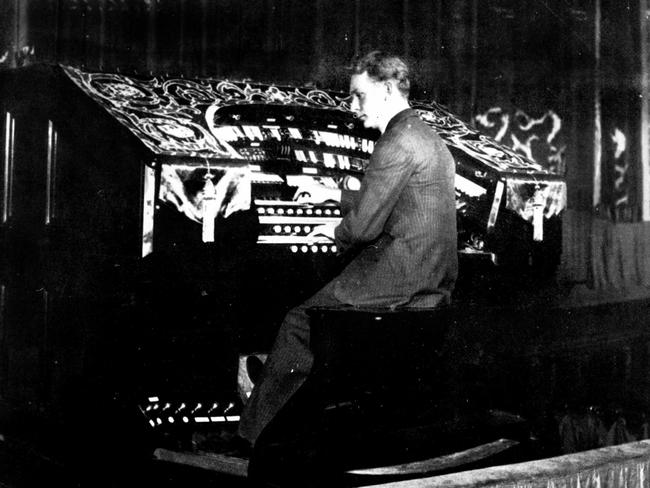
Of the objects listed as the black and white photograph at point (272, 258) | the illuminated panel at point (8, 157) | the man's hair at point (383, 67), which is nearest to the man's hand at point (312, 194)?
the black and white photograph at point (272, 258)

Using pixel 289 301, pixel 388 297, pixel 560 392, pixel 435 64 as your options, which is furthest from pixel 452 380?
pixel 388 297

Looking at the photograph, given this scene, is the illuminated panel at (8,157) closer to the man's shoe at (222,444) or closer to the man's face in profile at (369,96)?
the man's shoe at (222,444)

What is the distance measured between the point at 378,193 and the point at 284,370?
22.5 inches

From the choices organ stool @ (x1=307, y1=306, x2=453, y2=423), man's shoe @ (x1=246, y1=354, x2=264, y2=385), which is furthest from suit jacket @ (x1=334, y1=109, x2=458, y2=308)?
man's shoe @ (x1=246, y1=354, x2=264, y2=385)

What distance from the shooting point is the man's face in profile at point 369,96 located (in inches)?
96.6

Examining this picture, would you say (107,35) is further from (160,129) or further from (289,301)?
(289,301)

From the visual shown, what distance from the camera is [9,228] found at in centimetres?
331

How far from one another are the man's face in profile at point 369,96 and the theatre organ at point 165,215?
59 cm

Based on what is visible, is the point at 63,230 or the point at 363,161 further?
the point at 363,161

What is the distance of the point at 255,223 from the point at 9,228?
1.05m

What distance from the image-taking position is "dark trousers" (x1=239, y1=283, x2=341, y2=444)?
2.40 m

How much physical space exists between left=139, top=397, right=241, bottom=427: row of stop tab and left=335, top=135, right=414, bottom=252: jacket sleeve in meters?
0.95

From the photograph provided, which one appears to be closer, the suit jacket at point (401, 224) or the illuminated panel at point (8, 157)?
the suit jacket at point (401, 224)

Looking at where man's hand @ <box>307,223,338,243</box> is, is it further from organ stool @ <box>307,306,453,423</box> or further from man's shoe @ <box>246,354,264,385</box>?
organ stool @ <box>307,306,453,423</box>
